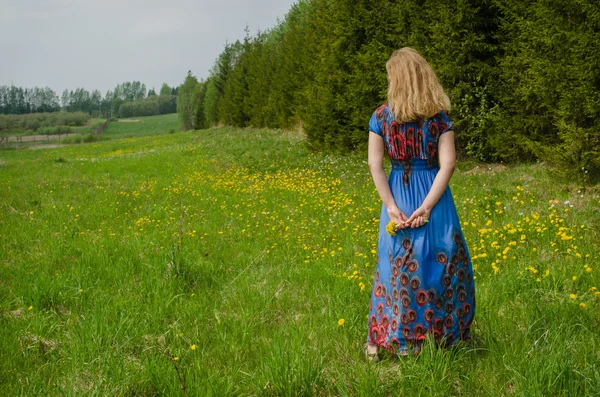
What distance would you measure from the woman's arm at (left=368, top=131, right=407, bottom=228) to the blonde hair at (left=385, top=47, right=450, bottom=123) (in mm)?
254

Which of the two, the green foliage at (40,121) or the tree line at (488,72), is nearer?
the tree line at (488,72)

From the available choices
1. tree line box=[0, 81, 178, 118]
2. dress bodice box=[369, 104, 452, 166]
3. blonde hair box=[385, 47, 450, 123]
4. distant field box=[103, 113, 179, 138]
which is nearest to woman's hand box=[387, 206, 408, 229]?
dress bodice box=[369, 104, 452, 166]

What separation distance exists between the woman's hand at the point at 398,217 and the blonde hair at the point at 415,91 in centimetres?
64

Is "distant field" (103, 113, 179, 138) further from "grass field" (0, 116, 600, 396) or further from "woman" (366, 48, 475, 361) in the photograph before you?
"woman" (366, 48, 475, 361)

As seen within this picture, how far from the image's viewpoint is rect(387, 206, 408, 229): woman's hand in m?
3.10

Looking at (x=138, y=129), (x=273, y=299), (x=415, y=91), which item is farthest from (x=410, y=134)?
(x=138, y=129)

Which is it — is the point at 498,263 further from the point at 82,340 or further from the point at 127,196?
the point at 127,196

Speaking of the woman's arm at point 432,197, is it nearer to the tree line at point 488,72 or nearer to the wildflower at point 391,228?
the wildflower at point 391,228

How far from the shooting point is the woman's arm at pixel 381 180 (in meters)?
3.14

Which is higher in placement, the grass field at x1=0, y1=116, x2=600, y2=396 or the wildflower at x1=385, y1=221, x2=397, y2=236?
the wildflower at x1=385, y1=221, x2=397, y2=236

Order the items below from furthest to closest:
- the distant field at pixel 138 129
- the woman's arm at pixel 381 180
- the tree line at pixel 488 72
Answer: the distant field at pixel 138 129, the tree line at pixel 488 72, the woman's arm at pixel 381 180

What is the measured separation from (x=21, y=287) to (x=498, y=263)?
527 cm

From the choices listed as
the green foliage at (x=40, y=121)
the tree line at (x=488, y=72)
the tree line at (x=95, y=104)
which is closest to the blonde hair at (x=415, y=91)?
the tree line at (x=488, y=72)

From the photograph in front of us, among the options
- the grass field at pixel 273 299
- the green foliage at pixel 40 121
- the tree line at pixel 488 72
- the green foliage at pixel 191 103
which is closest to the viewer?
the grass field at pixel 273 299
